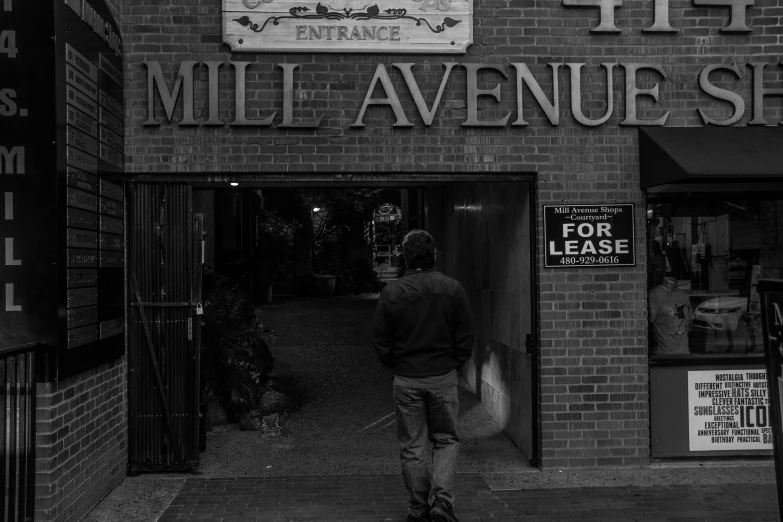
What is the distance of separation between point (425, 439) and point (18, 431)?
98.5 inches

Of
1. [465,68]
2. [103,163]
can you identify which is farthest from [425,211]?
[103,163]

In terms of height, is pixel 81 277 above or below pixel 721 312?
above

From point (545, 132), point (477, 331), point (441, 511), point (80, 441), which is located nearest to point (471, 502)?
point (441, 511)

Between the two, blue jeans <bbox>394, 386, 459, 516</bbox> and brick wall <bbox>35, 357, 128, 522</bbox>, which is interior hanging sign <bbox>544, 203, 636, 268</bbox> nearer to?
blue jeans <bbox>394, 386, 459, 516</bbox>

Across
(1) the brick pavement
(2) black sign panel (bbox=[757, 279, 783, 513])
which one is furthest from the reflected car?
(2) black sign panel (bbox=[757, 279, 783, 513])

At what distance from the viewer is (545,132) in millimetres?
5875

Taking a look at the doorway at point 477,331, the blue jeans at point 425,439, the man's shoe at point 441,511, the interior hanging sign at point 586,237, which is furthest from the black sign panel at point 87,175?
the interior hanging sign at point 586,237

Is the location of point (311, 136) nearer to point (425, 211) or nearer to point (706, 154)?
point (706, 154)

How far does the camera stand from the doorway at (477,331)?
6.13 meters

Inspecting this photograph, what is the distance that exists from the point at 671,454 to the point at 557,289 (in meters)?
1.72

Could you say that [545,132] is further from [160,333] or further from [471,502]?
[160,333]

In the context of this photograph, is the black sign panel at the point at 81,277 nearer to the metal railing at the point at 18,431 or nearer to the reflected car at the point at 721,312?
the metal railing at the point at 18,431

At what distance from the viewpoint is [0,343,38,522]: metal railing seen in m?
3.89

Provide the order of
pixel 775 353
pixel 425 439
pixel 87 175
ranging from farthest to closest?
pixel 87 175, pixel 425 439, pixel 775 353
